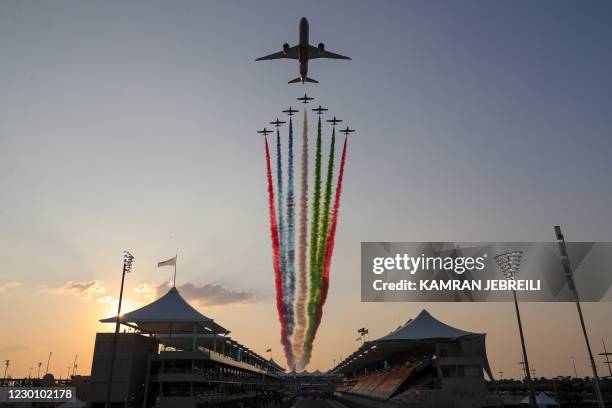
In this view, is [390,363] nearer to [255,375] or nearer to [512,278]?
[255,375]

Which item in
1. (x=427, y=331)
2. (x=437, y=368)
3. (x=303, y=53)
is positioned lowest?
(x=437, y=368)

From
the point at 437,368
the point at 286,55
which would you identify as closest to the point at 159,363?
the point at 437,368

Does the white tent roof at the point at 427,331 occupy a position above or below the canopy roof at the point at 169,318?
below

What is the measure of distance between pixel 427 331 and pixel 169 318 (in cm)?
3580

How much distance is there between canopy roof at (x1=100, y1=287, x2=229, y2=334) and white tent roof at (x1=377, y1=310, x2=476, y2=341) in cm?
2584

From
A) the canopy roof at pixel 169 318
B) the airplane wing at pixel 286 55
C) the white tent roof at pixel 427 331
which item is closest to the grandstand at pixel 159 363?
the canopy roof at pixel 169 318

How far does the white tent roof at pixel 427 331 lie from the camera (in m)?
61.8

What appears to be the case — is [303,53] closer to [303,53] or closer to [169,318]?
[303,53]

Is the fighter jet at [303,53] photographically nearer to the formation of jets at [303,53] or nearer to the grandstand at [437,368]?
the formation of jets at [303,53]

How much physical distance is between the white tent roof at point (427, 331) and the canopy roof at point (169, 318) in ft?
84.8

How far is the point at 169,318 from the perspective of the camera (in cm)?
6119

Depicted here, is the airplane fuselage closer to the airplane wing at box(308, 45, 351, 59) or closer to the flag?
the airplane wing at box(308, 45, 351, 59)

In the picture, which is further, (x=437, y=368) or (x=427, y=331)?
(x=427, y=331)

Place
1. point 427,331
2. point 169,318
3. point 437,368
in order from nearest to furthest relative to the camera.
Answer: point 437,368 < point 169,318 < point 427,331
